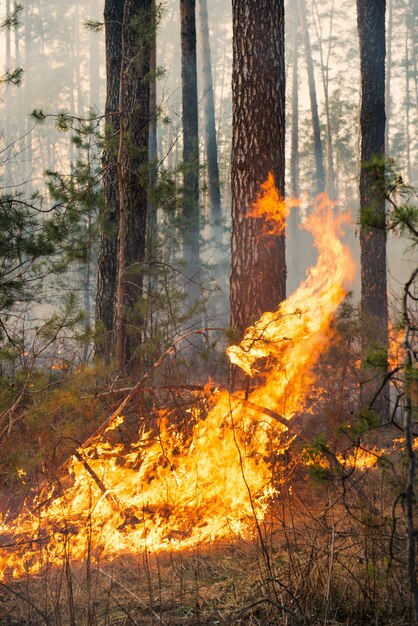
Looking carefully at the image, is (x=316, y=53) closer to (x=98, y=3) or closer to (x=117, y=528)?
Result: (x=98, y=3)

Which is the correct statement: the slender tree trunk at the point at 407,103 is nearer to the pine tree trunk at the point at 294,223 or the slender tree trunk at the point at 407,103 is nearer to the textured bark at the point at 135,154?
the pine tree trunk at the point at 294,223

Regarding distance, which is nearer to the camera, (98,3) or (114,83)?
(114,83)

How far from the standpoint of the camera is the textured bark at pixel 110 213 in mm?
9008

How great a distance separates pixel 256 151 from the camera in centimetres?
639

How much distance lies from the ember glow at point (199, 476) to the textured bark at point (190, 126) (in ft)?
33.1

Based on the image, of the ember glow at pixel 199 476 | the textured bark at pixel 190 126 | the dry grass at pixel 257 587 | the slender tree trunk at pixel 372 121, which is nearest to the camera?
the dry grass at pixel 257 587

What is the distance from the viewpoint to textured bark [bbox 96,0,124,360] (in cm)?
901

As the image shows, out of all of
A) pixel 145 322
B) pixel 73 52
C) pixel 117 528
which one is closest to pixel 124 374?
pixel 145 322

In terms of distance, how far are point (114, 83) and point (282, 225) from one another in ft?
14.5

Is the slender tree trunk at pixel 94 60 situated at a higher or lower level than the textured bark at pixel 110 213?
higher

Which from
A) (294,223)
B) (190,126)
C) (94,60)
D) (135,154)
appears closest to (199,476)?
(135,154)

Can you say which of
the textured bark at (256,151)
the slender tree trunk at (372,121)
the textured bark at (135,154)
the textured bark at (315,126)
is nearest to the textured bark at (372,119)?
the slender tree trunk at (372,121)

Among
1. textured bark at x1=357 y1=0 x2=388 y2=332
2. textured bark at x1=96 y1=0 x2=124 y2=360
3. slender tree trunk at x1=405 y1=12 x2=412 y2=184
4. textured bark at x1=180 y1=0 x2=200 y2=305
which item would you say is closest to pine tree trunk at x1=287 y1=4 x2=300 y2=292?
slender tree trunk at x1=405 y1=12 x2=412 y2=184

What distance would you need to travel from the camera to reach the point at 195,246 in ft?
59.3
